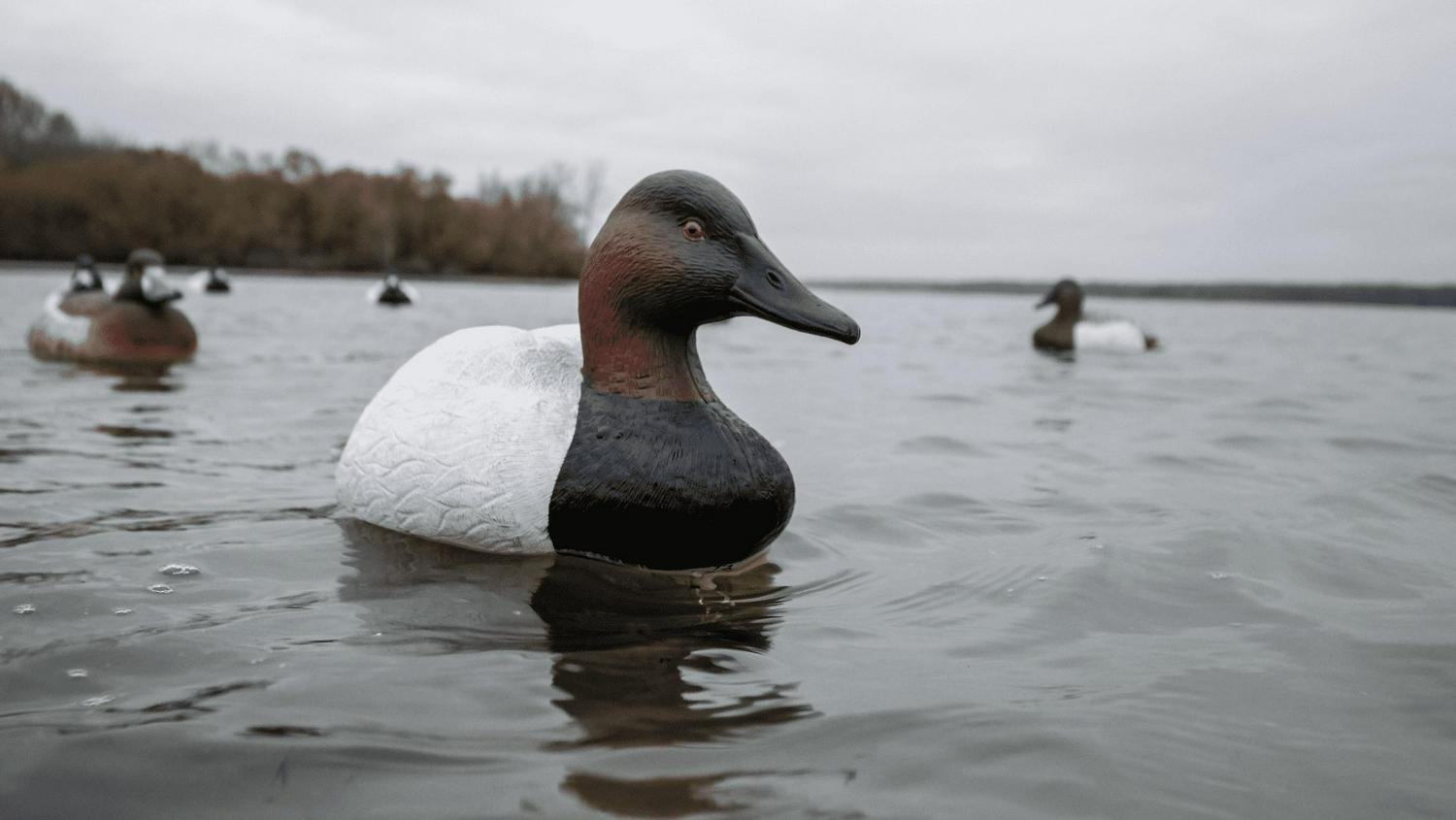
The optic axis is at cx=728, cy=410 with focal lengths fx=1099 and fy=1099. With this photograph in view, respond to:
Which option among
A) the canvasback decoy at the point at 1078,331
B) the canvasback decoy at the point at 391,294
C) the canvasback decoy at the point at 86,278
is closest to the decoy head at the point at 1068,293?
the canvasback decoy at the point at 1078,331

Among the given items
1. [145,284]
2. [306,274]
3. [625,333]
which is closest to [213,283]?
[145,284]

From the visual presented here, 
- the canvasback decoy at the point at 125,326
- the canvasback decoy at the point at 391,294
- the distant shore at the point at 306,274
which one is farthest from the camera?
the distant shore at the point at 306,274

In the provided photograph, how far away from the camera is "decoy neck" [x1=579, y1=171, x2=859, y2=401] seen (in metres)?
4.09

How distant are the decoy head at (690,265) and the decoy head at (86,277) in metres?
19.4

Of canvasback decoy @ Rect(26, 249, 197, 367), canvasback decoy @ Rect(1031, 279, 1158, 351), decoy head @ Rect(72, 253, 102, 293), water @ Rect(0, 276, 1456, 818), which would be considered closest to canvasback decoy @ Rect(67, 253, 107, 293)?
decoy head @ Rect(72, 253, 102, 293)

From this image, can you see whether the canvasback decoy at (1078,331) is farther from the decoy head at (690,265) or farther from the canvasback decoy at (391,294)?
the canvasback decoy at (391,294)

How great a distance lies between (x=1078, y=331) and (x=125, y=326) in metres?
13.7

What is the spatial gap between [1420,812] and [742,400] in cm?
825

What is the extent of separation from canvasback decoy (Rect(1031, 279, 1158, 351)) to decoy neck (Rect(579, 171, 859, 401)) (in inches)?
570

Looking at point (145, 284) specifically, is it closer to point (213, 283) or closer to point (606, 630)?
point (606, 630)

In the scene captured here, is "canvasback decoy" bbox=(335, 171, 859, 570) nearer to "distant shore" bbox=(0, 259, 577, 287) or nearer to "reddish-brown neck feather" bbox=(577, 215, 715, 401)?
"reddish-brown neck feather" bbox=(577, 215, 715, 401)

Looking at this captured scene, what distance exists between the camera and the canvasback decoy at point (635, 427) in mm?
4062

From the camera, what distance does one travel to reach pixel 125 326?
35.8ft

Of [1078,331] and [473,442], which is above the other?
[1078,331]
